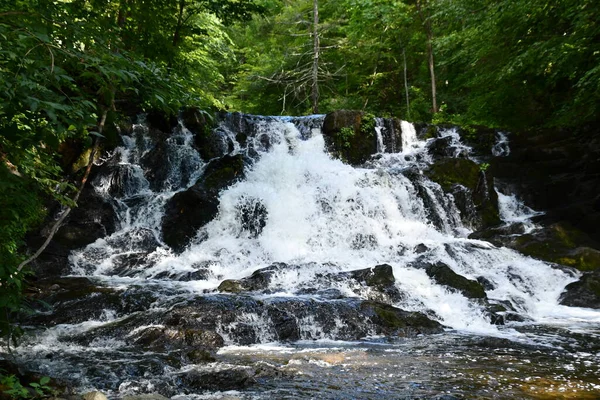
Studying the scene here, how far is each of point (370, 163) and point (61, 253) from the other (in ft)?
33.4

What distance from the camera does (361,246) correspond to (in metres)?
12.6

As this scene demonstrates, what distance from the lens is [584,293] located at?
970cm

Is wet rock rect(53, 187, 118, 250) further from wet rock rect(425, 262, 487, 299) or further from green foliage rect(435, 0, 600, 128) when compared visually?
green foliage rect(435, 0, 600, 128)

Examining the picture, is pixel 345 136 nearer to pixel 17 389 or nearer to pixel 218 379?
pixel 218 379

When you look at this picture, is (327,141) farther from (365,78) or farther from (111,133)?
(111,133)

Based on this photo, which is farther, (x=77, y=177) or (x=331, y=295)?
(x=77, y=177)

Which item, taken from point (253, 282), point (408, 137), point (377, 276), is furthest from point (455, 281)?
point (408, 137)

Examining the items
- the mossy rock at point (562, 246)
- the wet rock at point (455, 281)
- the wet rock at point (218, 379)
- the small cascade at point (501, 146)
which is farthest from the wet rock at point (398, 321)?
the small cascade at point (501, 146)

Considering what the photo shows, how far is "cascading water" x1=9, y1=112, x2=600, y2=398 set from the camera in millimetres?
8156

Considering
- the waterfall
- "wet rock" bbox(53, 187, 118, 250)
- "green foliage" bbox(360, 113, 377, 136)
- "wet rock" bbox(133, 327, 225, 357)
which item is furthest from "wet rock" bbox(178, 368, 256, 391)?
"green foliage" bbox(360, 113, 377, 136)

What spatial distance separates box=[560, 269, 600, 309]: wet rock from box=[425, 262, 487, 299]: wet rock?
204 centimetres

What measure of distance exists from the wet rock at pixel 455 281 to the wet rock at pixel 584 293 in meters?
2.04

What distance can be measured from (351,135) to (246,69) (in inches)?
470

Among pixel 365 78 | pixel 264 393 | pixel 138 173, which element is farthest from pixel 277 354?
pixel 365 78
